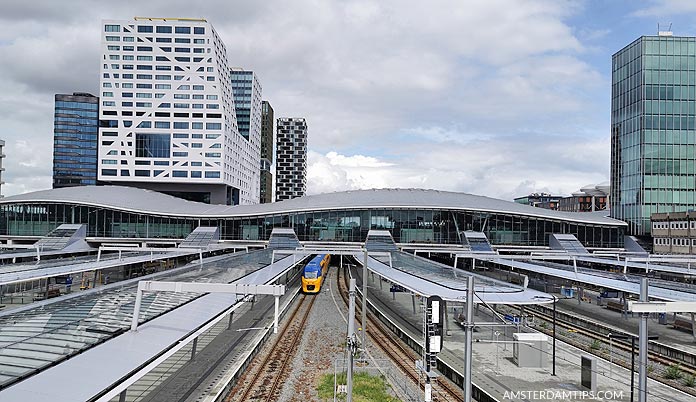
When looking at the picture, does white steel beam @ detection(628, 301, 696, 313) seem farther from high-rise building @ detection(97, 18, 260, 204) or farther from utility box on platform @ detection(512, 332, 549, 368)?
high-rise building @ detection(97, 18, 260, 204)

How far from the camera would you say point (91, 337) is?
45.8ft

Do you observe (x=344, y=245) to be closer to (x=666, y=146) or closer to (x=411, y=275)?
(x=411, y=275)

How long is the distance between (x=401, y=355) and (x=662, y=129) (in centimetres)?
6107

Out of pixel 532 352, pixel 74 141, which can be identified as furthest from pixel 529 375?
pixel 74 141

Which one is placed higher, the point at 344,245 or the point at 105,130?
the point at 105,130

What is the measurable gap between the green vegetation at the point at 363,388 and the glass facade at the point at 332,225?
46.0m

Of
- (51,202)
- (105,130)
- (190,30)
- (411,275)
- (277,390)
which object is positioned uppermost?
(190,30)

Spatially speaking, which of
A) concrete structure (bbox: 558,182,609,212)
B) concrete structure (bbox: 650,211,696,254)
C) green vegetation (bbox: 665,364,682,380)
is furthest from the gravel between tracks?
concrete structure (bbox: 558,182,609,212)

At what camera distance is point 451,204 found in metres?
66.8

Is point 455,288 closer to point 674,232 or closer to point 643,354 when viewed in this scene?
point 643,354

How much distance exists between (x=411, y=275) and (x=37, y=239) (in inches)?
2226

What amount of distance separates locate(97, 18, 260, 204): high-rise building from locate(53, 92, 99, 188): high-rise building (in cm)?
7048

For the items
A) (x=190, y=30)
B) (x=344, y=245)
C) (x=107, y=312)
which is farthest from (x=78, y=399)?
(x=190, y=30)

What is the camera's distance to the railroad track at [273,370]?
18141mm
